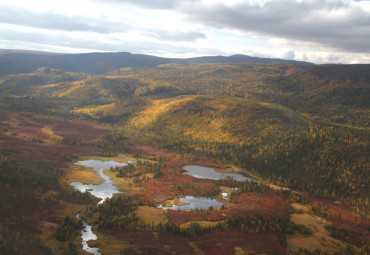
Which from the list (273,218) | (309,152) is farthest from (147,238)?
(309,152)

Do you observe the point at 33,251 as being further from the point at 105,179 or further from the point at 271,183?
the point at 271,183

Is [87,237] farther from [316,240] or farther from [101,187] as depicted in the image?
[316,240]

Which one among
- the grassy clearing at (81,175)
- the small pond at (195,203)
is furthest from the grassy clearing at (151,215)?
the grassy clearing at (81,175)

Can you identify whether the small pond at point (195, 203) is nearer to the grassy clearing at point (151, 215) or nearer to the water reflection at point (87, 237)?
the grassy clearing at point (151, 215)

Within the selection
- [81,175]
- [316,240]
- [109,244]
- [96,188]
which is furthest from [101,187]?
[316,240]

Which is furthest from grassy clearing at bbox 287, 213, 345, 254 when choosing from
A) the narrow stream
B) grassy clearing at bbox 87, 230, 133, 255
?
the narrow stream

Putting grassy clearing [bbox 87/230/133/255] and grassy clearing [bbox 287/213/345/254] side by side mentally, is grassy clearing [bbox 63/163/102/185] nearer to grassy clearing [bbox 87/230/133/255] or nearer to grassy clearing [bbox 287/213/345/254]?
grassy clearing [bbox 87/230/133/255]
